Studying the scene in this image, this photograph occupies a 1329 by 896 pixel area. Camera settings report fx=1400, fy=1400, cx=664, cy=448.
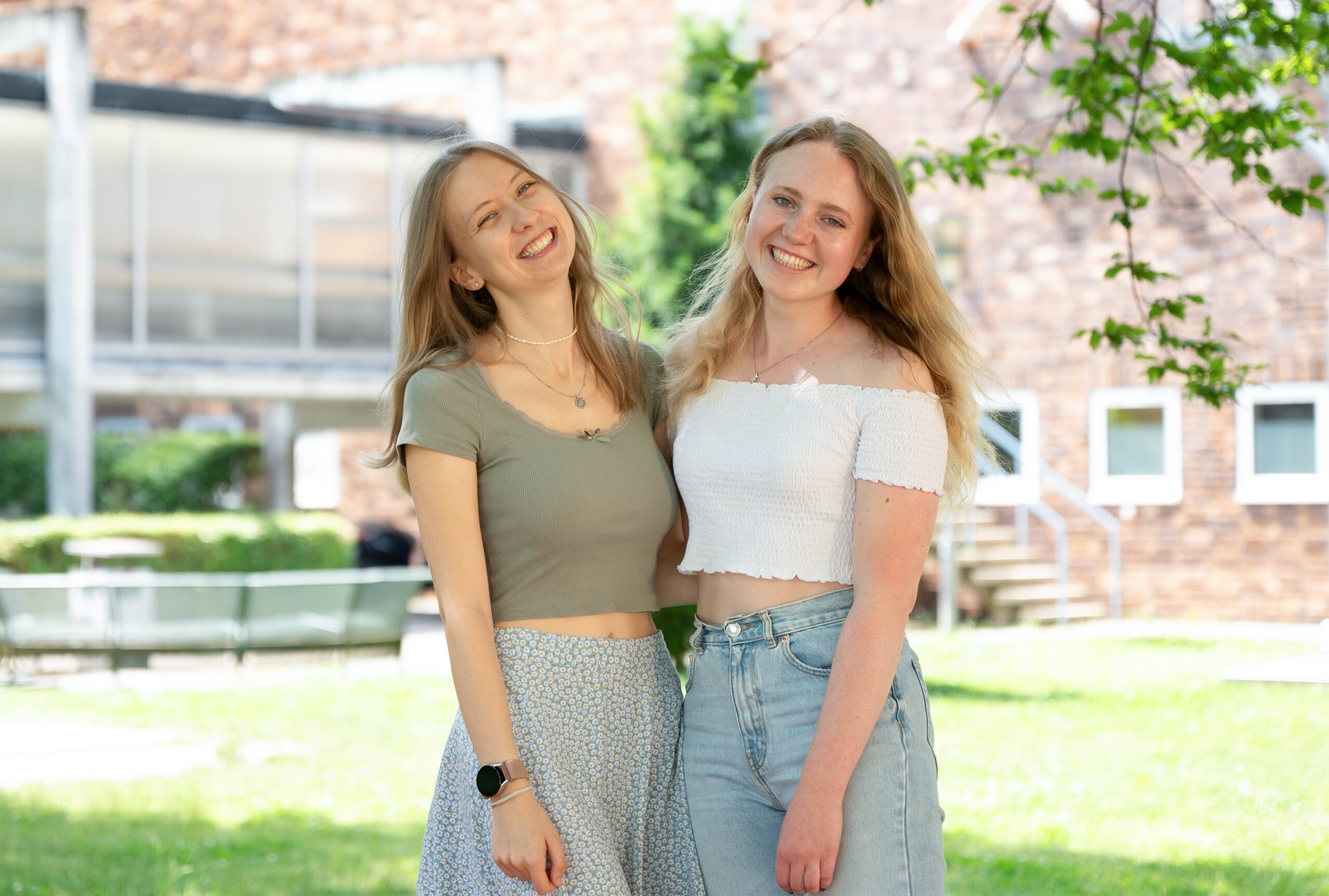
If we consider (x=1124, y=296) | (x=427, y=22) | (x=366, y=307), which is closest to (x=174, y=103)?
(x=366, y=307)

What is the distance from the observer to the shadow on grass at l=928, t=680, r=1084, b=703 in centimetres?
993

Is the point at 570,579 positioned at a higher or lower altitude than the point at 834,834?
higher

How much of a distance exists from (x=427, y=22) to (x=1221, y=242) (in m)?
12.9

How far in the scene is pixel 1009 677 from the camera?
11.1 meters

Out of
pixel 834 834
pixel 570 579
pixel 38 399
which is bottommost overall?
pixel 834 834

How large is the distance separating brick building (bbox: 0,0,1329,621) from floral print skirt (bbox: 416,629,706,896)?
34.0 ft

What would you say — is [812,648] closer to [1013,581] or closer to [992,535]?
[1013,581]

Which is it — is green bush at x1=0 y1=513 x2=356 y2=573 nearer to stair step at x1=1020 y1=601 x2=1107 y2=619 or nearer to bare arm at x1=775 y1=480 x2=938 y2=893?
stair step at x1=1020 y1=601 x2=1107 y2=619

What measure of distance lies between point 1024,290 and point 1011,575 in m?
3.24

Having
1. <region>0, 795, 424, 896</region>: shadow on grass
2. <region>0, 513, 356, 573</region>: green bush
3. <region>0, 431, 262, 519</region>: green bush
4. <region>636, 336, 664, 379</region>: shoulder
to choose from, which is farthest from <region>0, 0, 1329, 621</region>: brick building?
<region>636, 336, 664, 379</region>: shoulder

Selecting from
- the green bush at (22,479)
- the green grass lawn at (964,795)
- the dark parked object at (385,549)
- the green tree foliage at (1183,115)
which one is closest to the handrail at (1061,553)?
the green grass lawn at (964,795)

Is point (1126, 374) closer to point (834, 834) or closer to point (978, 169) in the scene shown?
point (978, 169)

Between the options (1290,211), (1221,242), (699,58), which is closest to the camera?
(1290,211)

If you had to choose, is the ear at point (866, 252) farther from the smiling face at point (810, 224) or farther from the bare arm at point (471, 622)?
the bare arm at point (471, 622)
